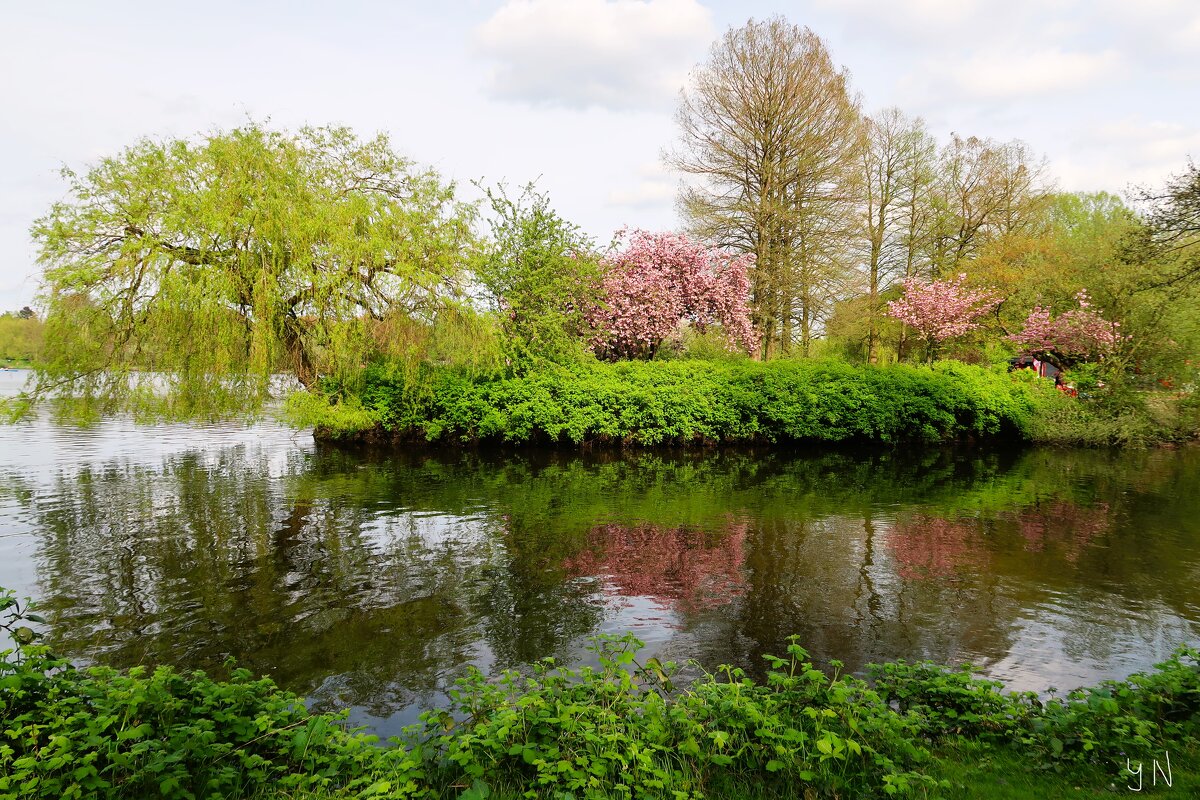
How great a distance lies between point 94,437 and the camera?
19422 mm

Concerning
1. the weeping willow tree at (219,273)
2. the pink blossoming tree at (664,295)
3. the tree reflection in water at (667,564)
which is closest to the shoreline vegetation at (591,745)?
the tree reflection in water at (667,564)

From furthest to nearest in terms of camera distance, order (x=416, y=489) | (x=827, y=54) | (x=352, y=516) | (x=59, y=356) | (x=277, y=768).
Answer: (x=827, y=54) < (x=59, y=356) < (x=416, y=489) < (x=352, y=516) < (x=277, y=768)

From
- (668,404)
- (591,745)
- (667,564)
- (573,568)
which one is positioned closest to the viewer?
(591,745)

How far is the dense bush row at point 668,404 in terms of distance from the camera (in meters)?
18.8

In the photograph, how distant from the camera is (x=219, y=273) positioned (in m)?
14.8

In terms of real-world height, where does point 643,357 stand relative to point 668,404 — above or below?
above

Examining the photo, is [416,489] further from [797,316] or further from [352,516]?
[797,316]

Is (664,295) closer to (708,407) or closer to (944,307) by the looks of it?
(708,407)

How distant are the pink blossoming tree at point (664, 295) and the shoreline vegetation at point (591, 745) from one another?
760 inches

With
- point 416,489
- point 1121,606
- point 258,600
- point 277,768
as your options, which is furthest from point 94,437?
point 1121,606

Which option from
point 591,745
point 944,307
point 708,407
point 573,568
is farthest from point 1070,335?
point 591,745

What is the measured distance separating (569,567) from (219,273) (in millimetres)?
11198

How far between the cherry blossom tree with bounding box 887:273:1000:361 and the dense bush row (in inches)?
287

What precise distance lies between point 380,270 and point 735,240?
16.9m
